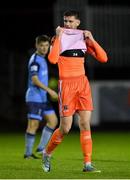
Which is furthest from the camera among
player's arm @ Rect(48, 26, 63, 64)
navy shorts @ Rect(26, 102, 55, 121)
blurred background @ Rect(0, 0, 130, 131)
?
blurred background @ Rect(0, 0, 130, 131)

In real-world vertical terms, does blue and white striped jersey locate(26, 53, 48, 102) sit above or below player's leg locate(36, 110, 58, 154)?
above

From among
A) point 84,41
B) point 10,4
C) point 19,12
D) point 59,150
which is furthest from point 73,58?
point 10,4

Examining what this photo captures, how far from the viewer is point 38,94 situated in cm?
1389

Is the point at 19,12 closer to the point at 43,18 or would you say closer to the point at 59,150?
the point at 43,18

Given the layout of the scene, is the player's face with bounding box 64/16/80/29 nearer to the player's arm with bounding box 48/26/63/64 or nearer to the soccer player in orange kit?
the soccer player in orange kit

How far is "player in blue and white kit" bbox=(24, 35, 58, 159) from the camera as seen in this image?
44.7ft

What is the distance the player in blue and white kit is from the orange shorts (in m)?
2.30

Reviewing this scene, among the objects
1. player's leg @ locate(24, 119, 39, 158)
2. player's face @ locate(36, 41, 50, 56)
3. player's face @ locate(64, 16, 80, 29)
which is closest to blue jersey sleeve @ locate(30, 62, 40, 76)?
player's face @ locate(36, 41, 50, 56)

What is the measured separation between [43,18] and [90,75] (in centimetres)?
796

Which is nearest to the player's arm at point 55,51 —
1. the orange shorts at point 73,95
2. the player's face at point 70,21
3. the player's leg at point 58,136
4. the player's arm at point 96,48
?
the player's face at point 70,21

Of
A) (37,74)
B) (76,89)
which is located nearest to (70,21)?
(76,89)

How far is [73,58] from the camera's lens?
36.4ft

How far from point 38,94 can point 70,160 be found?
54.1 inches

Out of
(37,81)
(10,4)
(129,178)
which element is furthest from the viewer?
(10,4)
